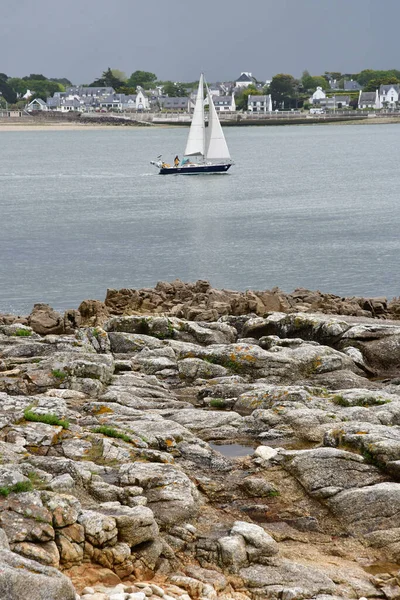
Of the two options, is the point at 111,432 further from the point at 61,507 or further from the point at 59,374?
the point at 59,374

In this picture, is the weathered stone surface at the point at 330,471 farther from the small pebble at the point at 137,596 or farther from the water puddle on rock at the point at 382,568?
the small pebble at the point at 137,596

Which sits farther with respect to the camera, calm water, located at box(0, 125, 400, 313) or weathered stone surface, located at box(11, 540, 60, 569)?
calm water, located at box(0, 125, 400, 313)

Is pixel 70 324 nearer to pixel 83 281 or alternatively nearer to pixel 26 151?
pixel 83 281

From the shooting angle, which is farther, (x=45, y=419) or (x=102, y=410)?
(x=102, y=410)

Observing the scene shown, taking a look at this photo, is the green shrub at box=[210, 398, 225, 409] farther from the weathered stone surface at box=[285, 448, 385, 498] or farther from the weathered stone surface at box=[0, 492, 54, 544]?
the weathered stone surface at box=[0, 492, 54, 544]

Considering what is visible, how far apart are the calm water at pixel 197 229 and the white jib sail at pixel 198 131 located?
391cm

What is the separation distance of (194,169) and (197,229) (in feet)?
151

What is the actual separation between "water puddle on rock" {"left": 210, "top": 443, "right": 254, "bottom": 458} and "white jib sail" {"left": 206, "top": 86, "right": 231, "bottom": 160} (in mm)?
96477

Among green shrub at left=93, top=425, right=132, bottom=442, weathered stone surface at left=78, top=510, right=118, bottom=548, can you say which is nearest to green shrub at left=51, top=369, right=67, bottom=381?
green shrub at left=93, top=425, right=132, bottom=442

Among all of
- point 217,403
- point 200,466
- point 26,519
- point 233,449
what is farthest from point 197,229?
point 26,519

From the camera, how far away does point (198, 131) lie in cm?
11350

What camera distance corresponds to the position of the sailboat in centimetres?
11338

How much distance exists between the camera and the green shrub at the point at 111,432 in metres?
16.4

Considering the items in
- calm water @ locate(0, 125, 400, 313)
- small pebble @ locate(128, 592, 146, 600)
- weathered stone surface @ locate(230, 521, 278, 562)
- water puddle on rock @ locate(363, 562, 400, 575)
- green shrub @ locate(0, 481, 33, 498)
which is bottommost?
calm water @ locate(0, 125, 400, 313)
